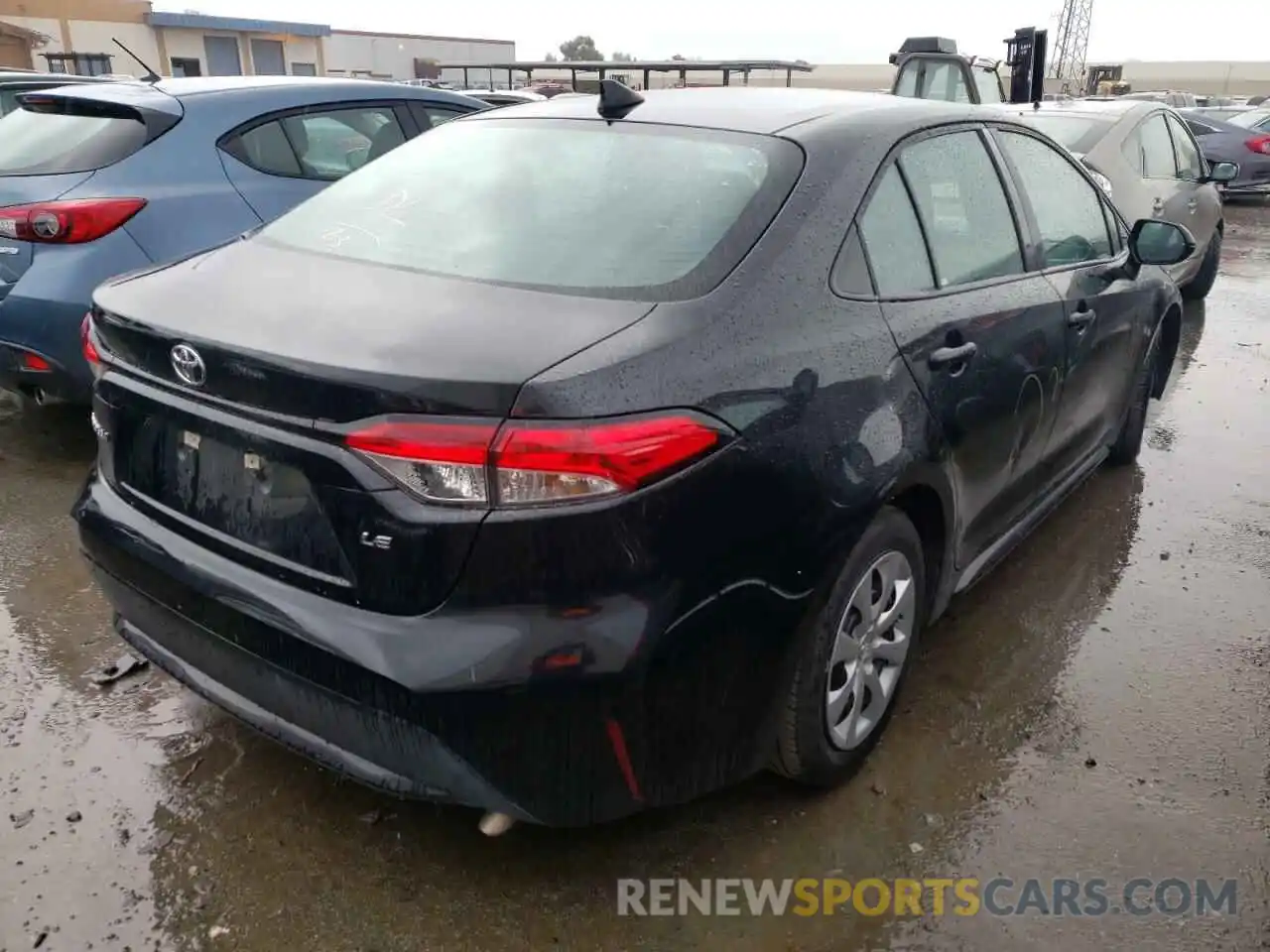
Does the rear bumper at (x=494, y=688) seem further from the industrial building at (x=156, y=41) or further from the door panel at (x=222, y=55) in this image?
the door panel at (x=222, y=55)

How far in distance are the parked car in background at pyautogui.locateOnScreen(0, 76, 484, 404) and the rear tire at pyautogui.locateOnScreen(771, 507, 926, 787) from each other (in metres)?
3.25

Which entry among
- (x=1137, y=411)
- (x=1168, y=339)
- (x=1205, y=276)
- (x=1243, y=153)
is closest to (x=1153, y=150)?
(x=1205, y=276)

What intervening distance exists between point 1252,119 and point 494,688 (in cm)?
1984

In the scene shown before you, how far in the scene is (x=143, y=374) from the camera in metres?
2.17

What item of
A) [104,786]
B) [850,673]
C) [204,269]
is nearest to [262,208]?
[204,269]

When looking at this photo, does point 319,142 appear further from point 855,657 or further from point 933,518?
point 855,657

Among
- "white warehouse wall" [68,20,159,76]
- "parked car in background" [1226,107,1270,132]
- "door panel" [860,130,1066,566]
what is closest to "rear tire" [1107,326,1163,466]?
"door panel" [860,130,1066,566]

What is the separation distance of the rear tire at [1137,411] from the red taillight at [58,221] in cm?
428

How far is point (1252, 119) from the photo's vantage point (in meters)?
17.2

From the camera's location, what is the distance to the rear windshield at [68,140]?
4211mm

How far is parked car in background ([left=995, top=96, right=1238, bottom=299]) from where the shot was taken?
22.4 feet

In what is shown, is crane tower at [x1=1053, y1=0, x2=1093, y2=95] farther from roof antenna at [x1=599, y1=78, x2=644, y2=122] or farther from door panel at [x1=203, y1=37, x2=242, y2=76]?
roof antenna at [x1=599, y1=78, x2=644, y2=122]

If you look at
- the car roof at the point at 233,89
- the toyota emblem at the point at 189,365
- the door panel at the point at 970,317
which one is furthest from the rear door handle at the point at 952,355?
the car roof at the point at 233,89

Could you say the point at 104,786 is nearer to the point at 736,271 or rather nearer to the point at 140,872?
the point at 140,872
